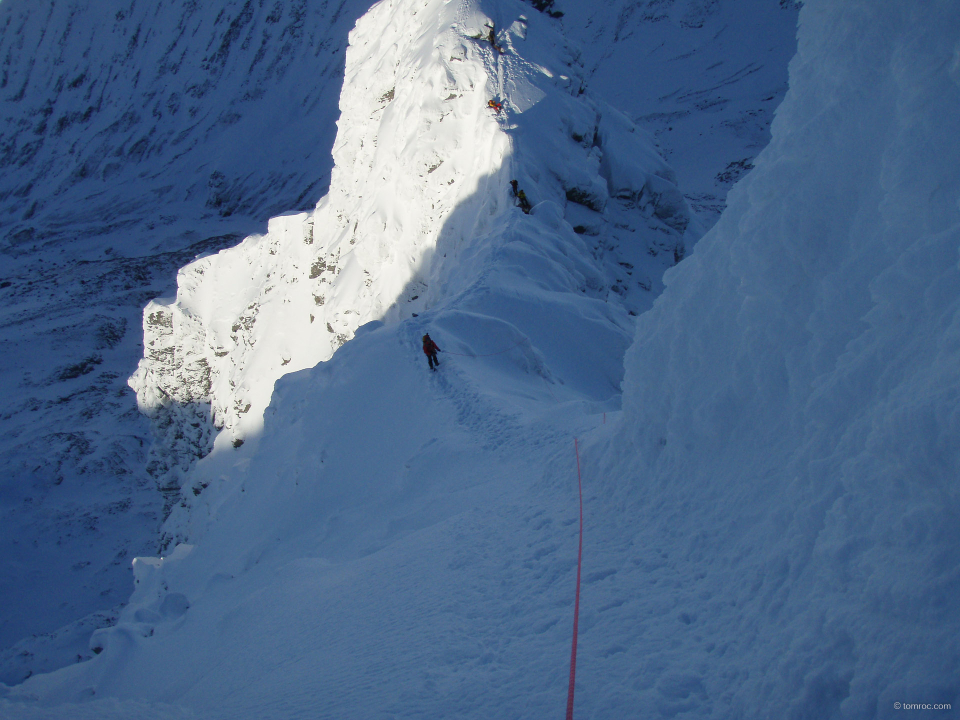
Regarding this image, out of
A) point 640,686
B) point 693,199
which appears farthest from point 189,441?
Answer: point 640,686

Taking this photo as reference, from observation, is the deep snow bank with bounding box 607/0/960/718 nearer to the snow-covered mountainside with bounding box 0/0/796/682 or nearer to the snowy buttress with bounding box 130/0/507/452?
the snow-covered mountainside with bounding box 0/0/796/682

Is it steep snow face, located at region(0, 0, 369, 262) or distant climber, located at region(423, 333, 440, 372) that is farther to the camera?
steep snow face, located at region(0, 0, 369, 262)

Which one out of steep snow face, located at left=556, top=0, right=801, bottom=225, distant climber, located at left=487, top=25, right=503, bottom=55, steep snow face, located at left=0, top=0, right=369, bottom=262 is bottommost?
distant climber, located at left=487, top=25, right=503, bottom=55

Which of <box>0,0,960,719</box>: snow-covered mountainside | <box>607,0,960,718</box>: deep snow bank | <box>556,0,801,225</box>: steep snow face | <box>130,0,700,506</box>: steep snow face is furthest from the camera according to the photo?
<box>556,0,801,225</box>: steep snow face

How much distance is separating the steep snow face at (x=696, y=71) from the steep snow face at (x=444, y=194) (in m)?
15.7

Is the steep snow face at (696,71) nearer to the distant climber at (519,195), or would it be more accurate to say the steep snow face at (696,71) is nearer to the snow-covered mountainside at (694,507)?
the distant climber at (519,195)

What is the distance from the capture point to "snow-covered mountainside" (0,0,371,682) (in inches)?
1270

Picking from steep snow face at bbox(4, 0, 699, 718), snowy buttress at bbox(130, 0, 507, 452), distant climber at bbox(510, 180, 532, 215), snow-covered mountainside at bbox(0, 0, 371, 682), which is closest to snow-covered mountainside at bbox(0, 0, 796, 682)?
snow-covered mountainside at bbox(0, 0, 371, 682)

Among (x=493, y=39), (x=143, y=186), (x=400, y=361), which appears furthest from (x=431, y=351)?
(x=143, y=186)

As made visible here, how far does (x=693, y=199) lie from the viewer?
37.7 m

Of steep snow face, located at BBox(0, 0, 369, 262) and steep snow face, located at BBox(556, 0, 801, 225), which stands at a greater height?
steep snow face, located at BBox(0, 0, 369, 262)

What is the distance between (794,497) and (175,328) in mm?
41498

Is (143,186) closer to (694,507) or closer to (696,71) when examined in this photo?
(696,71)

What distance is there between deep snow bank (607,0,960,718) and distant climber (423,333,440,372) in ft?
24.3
